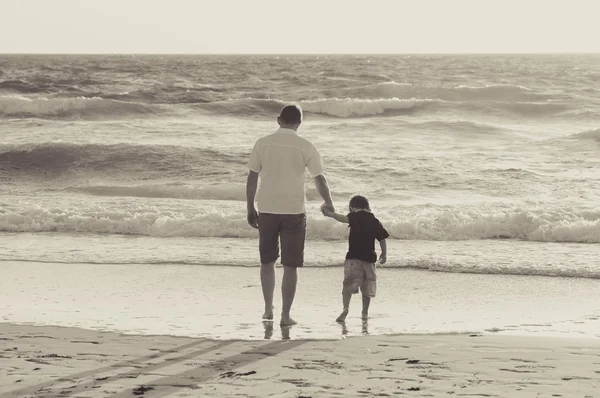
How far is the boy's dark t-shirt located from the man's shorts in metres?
0.54

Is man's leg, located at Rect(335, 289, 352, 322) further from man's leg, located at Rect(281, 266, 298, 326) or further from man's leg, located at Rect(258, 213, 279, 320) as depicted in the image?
man's leg, located at Rect(258, 213, 279, 320)

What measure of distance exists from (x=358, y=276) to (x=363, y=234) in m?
0.31

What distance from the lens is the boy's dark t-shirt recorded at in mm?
6047

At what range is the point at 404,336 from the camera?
5.40 m

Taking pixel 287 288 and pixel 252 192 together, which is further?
pixel 287 288

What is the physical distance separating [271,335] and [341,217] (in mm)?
975

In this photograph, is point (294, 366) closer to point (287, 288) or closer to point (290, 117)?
point (287, 288)

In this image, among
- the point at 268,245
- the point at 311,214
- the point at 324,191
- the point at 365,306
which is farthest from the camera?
the point at 311,214

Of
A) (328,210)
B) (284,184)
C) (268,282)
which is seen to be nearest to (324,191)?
(328,210)

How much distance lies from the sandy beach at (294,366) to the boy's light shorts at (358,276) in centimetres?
76

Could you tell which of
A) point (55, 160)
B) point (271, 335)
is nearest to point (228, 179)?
point (55, 160)

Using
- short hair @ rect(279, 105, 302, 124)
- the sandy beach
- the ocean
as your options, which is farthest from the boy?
short hair @ rect(279, 105, 302, 124)

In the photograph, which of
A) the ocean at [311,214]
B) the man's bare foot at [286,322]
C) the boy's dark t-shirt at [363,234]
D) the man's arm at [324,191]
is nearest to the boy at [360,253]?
the boy's dark t-shirt at [363,234]

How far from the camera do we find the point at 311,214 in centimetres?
1115
